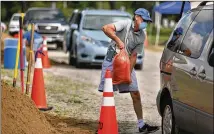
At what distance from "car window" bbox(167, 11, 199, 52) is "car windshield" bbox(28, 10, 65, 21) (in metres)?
22.3

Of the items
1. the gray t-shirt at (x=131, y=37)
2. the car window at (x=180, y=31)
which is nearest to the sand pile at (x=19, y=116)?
the gray t-shirt at (x=131, y=37)

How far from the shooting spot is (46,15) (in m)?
31.8

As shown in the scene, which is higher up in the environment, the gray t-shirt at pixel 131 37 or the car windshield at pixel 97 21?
the gray t-shirt at pixel 131 37

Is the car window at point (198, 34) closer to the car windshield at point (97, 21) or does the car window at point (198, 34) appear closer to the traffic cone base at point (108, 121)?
the traffic cone base at point (108, 121)

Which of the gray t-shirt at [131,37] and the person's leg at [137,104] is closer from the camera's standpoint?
the gray t-shirt at [131,37]

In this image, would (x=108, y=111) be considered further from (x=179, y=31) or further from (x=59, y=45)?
(x=59, y=45)

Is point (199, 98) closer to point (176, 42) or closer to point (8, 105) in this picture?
point (176, 42)

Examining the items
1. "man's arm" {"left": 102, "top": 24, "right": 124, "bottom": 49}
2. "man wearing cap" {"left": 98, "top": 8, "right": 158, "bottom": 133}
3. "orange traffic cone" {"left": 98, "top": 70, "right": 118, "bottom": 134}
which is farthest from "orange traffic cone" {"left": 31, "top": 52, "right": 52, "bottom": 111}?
"orange traffic cone" {"left": 98, "top": 70, "right": 118, "bottom": 134}

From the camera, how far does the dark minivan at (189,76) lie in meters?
7.16

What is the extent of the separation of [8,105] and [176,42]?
2344mm

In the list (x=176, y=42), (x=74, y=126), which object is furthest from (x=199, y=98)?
(x=74, y=126)

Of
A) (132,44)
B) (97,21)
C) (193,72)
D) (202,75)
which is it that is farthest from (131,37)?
(97,21)

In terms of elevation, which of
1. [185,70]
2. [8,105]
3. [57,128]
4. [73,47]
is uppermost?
[185,70]

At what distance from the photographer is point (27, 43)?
69.5 feet
